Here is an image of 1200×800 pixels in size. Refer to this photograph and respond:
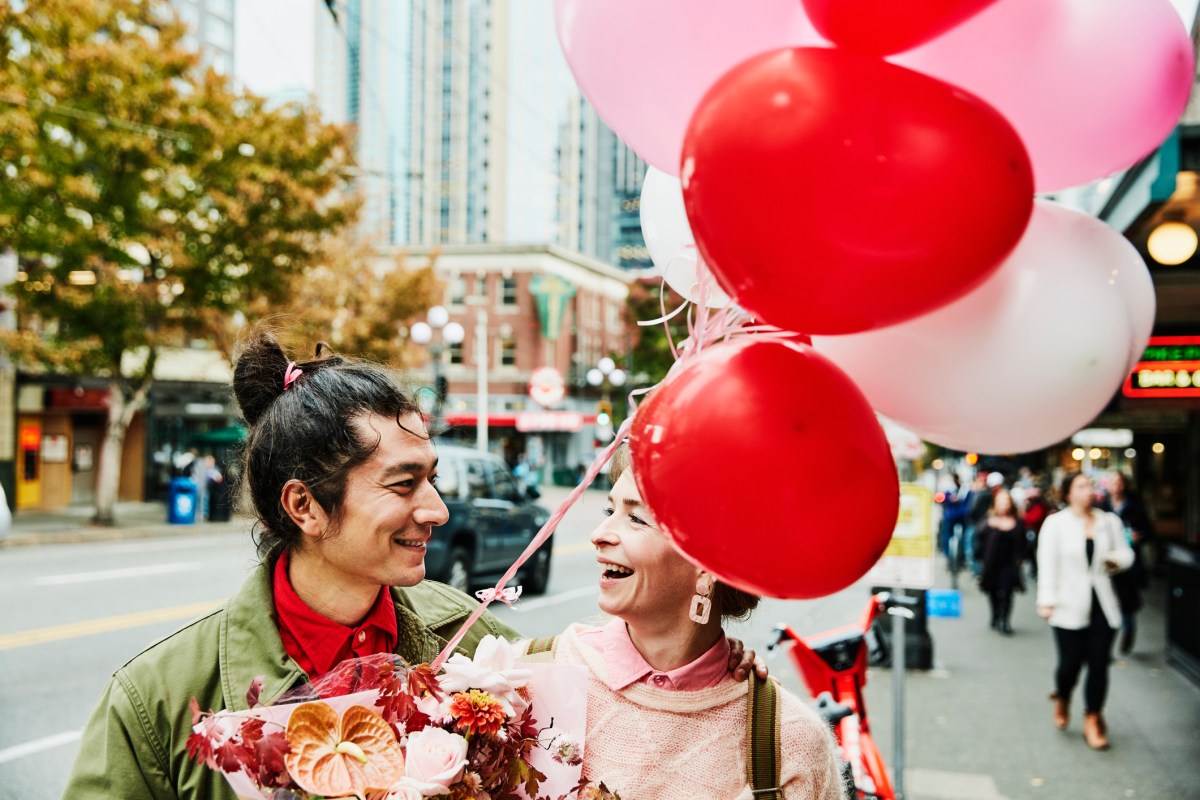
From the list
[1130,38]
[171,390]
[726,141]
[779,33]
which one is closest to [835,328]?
[726,141]

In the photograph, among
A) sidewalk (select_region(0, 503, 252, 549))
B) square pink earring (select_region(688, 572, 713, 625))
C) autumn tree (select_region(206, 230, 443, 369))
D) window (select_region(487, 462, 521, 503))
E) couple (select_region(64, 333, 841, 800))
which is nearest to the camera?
couple (select_region(64, 333, 841, 800))

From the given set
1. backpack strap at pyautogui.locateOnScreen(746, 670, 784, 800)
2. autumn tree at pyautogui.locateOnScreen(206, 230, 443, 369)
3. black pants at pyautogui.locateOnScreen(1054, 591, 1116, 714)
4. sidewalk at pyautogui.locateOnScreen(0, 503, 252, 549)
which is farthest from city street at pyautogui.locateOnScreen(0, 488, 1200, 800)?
autumn tree at pyautogui.locateOnScreen(206, 230, 443, 369)

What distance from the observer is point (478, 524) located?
11.8 metres

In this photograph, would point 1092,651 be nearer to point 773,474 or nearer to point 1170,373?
point 1170,373

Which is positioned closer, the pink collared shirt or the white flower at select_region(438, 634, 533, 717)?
the white flower at select_region(438, 634, 533, 717)

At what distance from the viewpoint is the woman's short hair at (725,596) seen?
2402mm

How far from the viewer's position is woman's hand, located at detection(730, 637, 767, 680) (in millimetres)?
2303

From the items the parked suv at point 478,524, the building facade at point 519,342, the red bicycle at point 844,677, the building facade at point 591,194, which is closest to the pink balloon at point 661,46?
the red bicycle at point 844,677

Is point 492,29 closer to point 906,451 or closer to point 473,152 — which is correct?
point 473,152

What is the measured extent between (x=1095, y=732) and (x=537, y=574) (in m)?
7.68

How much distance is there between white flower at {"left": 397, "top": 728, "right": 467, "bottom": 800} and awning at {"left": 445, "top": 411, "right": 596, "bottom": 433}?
44.7 metres

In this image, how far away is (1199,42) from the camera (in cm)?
632

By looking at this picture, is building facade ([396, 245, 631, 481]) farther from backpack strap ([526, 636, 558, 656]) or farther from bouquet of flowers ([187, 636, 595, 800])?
bouquet of flowers ([187, 636, 595, 800])

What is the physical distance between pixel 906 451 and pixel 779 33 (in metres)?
8.57
